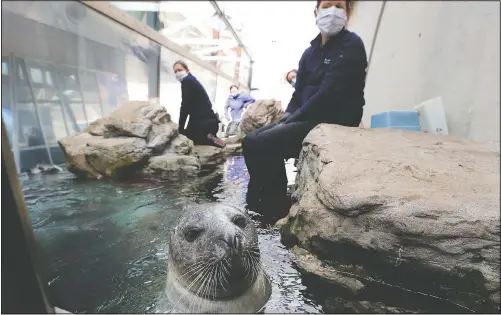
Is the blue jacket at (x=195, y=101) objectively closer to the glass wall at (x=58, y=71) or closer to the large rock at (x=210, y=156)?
the large rock at (x=210, y=156)

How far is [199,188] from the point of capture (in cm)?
302

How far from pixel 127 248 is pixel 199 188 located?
1193mm

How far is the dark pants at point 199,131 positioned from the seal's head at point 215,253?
2.29 metres

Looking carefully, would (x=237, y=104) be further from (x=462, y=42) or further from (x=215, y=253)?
(x=462, y=42)

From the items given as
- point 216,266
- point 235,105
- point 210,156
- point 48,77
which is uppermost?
point 48,77

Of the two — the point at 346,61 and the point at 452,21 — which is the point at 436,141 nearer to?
the point at 346,61

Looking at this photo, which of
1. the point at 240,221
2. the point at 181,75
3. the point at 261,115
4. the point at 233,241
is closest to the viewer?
the point at 233,241

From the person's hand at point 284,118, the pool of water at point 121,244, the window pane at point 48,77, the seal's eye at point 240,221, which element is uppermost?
the window pane at point 48,77

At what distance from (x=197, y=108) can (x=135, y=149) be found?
1.26m

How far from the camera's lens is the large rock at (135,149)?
398cm

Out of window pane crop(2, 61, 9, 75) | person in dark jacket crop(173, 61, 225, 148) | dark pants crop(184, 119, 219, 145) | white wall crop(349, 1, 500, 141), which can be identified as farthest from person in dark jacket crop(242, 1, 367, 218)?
window pane crop(2, 61, 9, 75)

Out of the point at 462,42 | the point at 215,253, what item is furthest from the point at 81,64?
the point at 462,42

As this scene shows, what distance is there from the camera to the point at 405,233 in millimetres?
1421

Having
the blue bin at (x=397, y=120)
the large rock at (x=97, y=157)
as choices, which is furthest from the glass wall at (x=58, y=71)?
the blue bin at (x=397, y=120)
